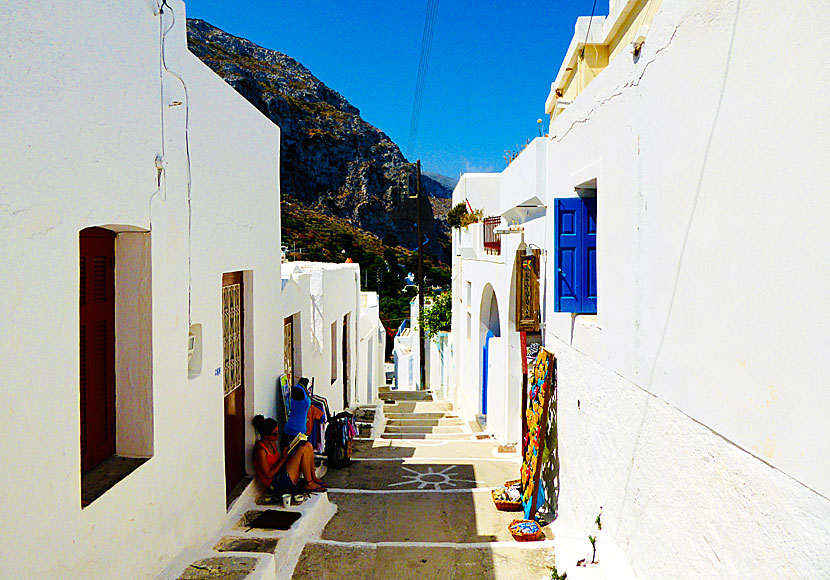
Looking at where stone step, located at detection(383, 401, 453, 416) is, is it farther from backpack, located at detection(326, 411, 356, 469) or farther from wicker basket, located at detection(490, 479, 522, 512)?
wicker basket, located at detection(490, 479, 522, 512)

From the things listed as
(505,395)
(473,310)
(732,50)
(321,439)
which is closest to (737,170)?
(732,50)

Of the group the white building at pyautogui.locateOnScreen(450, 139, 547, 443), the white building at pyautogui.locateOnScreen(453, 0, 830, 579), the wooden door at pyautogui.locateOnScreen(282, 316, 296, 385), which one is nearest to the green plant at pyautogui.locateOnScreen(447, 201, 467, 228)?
the white building at pyautogui.locateOnScreen(450, 139, 547, 443)

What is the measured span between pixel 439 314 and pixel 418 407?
15.4 ft

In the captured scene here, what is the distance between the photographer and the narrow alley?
5730 mm

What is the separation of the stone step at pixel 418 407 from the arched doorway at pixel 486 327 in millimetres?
5210

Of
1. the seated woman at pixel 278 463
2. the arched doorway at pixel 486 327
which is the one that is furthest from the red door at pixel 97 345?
the arched doorway at pixel 486 327

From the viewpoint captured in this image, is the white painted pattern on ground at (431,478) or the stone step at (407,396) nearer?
the white painted pattern on ground at (431,478)

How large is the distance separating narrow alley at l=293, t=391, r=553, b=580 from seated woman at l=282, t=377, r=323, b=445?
40.0 inches

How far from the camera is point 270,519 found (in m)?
6.13

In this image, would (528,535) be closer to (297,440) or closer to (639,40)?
(297,440)

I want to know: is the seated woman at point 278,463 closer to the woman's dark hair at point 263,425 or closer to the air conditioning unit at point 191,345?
the woman's dark hair at point 263,425

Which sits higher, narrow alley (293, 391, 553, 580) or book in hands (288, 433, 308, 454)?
book in hands (288, 433, 308, 454)

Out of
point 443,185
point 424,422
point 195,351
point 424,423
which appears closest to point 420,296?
point 424,422

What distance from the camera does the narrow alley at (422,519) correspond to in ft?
18.8
